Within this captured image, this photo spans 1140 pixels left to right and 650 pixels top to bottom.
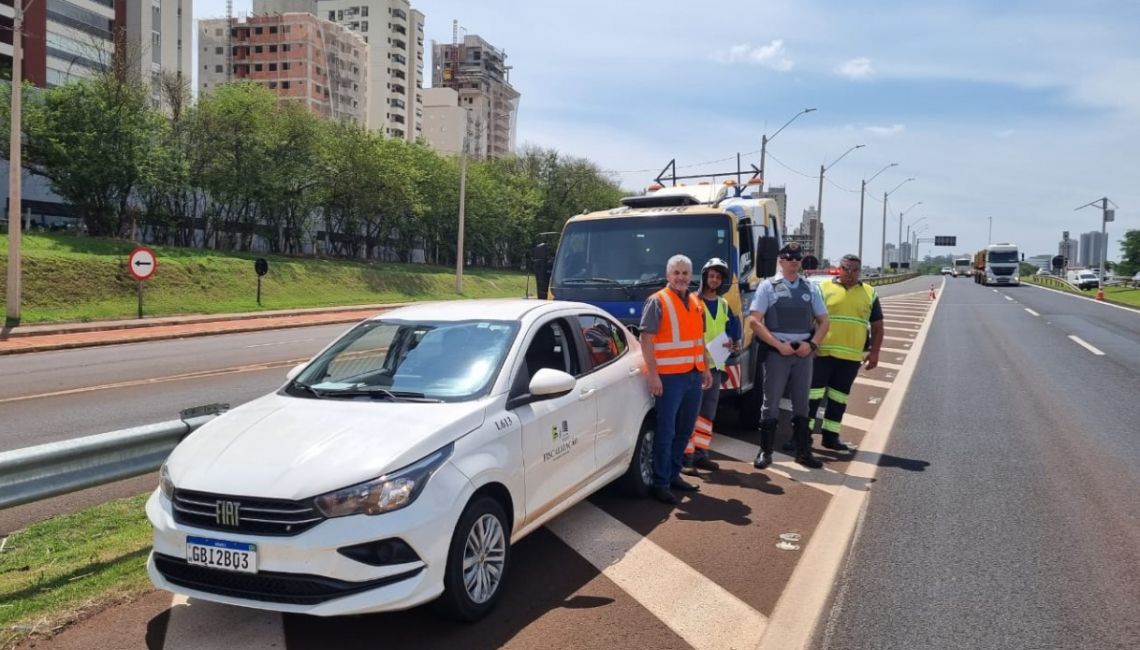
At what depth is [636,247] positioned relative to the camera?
29.6ft

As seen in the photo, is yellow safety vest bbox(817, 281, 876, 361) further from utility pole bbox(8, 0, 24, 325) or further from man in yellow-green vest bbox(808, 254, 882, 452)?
utility pole bbox(8, 0, 24, 325)

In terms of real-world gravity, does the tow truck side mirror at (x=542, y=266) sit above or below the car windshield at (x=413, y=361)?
above

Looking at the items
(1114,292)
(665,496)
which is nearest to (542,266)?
(665,496)

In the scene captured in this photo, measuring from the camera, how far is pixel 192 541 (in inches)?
146

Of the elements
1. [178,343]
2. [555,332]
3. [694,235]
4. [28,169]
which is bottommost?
[178,343]

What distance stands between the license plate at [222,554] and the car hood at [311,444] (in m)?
0.23

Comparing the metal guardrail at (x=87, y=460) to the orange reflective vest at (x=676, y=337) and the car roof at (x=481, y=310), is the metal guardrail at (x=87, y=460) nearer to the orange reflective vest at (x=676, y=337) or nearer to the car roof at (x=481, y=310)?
the car roof at (x=481, y=310)

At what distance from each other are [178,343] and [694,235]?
14995mm

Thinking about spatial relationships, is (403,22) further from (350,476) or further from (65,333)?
(350,476)

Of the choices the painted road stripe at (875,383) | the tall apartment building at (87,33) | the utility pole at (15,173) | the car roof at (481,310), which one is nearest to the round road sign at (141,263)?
the utility pole at (15,173)

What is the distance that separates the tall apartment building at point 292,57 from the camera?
319 ft

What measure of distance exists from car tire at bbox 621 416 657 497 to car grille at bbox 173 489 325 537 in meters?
3.01

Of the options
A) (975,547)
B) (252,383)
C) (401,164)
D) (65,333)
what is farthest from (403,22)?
(975,547)

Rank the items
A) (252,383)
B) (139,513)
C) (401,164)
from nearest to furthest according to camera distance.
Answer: (139,513) < (252,383) < (401,164)
